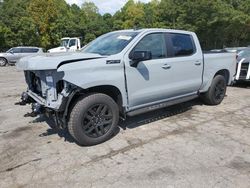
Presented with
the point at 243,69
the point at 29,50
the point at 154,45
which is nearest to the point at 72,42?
the point at 29,50

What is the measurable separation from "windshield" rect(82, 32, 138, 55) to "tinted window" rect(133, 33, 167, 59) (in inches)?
8.5

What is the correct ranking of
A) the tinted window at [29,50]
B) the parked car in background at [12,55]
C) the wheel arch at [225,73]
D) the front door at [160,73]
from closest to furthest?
1. the front door at [160,73]
2. the wheel arch at [225,73]
3. the parked car in background at [12,55]
4. the tinted window at [29,50]

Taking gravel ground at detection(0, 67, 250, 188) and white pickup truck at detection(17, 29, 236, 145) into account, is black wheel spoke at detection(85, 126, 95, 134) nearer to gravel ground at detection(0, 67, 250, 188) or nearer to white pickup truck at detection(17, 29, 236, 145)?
white pickup truck at detection(17, 29, 236, 145)

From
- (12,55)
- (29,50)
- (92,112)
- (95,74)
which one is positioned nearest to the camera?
(95,74)

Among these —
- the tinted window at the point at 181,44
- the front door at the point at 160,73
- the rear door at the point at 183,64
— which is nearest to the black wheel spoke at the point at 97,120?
the front door at the point at 160,73

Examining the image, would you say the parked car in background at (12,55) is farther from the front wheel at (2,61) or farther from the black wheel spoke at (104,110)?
the black wheel spoke at (104,110)

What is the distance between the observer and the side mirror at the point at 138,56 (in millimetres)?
4738

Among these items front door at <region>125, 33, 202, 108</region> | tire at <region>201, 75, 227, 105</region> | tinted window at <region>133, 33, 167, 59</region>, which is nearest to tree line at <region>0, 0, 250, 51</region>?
tire at <region>201, 75, 227, 105</region>

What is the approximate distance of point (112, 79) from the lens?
4633 millimetres

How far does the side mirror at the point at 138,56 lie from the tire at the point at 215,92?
8.50ft

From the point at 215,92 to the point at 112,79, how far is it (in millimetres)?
3466

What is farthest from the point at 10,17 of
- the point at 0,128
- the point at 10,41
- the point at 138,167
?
the point at 138,167

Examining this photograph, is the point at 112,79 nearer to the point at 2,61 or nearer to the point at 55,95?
the point at 55,95

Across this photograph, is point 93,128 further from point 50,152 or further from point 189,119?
point 189,119
